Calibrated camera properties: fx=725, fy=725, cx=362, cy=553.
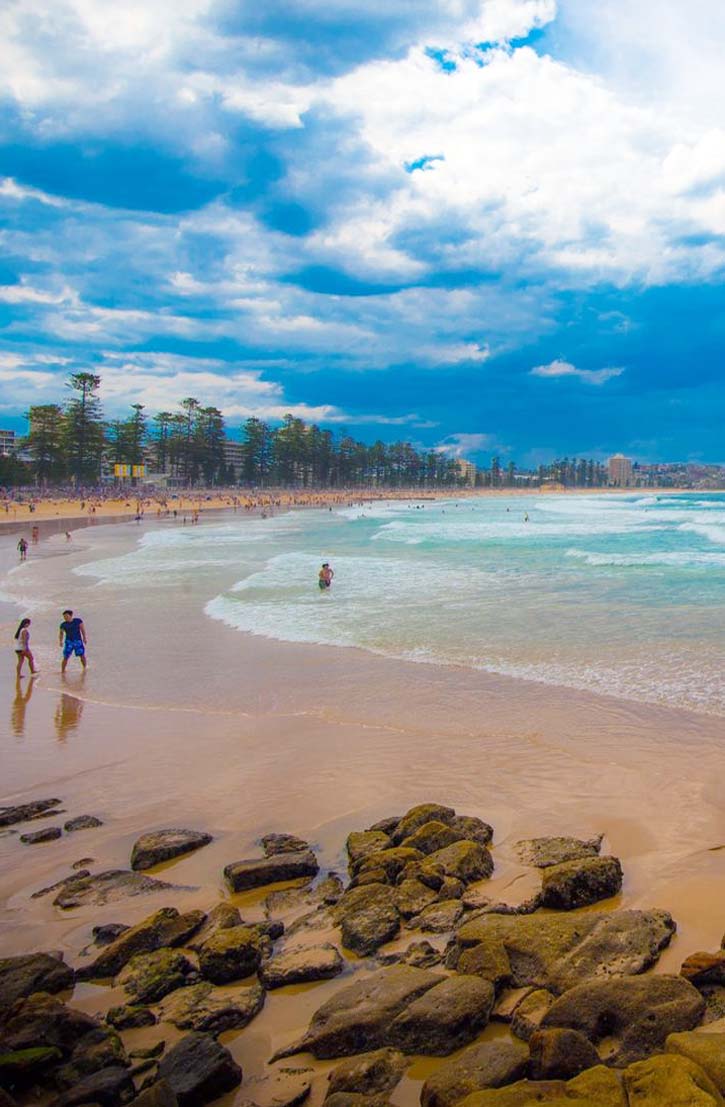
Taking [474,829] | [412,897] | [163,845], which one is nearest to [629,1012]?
[412,897]

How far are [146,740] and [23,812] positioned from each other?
2.40m

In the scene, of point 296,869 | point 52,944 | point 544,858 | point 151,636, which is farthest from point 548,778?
point 151,636

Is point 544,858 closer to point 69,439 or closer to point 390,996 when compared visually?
point 390,996

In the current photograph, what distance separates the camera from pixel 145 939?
4723 millimetres

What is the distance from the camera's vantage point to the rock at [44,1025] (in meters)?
3.66

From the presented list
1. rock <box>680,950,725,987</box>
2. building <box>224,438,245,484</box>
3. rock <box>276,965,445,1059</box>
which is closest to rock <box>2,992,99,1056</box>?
rock <box>276,965,445,1059</box>

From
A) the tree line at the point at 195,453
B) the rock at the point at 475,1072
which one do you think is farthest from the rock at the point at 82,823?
the tree line at the point at 195,453

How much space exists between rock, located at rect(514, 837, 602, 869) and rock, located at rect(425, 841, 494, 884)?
312 mm

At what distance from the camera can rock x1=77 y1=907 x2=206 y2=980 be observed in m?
4.55

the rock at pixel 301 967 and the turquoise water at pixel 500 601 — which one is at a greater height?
the turquoise water at pixel 500 601

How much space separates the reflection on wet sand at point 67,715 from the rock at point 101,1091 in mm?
6713

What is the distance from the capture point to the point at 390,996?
12.7 feet

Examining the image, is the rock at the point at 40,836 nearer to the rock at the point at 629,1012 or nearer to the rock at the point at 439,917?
the rock at the point at 439,917

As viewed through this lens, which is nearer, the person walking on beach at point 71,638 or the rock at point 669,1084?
the rock at point 669,1084
